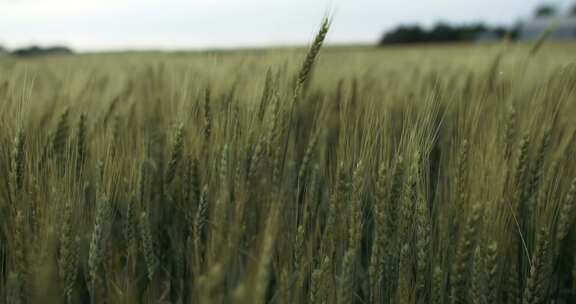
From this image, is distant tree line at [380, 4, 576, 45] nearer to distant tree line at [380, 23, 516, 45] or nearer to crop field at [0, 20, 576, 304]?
distant tree line at [380, 23, 516, 45]

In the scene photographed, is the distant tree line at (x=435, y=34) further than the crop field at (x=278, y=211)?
Yes

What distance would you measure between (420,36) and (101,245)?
41.9 metres

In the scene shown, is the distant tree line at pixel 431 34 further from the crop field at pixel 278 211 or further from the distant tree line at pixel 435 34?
the crop field at pixel 278 211

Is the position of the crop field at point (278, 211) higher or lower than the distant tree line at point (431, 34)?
lower

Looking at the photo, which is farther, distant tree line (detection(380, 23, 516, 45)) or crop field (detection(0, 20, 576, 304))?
distant tree line (detection(380, 23, 516, 45))

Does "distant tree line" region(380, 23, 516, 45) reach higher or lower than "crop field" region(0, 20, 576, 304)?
higher

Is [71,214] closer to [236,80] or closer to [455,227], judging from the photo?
[455,227]

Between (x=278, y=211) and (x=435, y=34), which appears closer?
(x=278, y=211)

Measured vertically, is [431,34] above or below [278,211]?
above

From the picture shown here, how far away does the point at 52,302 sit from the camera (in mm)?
703

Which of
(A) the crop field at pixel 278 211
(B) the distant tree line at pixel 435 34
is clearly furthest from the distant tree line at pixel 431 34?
(A) the crop field at pixel 278 211

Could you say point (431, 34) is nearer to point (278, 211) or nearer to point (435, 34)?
point (435, 34)

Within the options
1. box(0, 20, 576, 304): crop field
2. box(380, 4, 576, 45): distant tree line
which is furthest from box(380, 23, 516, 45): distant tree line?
box(0, 20, 576, 304): crop field

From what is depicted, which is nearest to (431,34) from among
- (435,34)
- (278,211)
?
(435,34)
